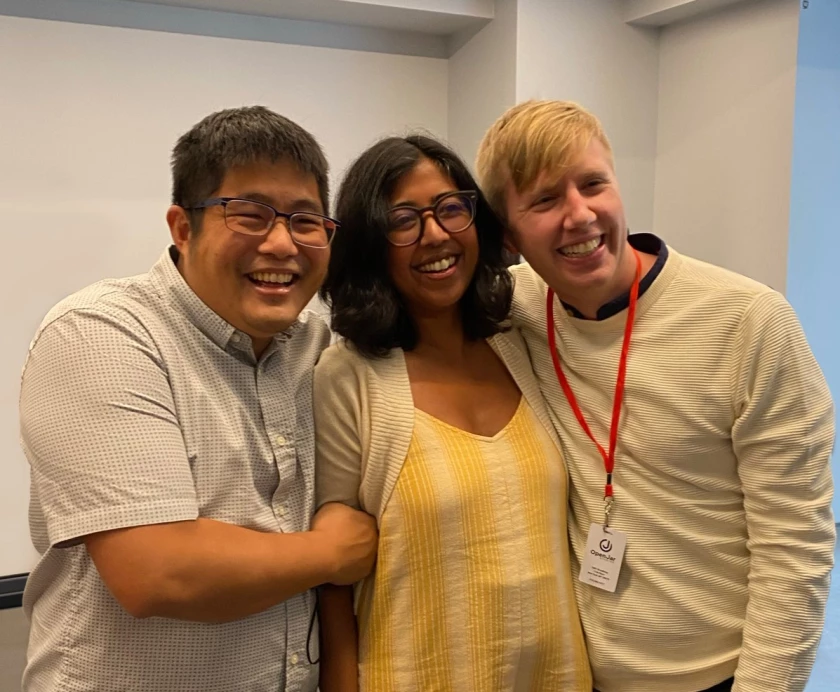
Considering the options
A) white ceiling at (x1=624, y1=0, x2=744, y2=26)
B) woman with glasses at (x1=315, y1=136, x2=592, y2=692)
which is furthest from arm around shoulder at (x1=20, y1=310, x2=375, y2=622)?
white ceiling at (x1=624, y1=0, x2=744, y2=26)

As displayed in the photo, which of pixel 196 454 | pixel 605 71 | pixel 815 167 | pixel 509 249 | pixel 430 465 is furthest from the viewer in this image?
pixel 605 71

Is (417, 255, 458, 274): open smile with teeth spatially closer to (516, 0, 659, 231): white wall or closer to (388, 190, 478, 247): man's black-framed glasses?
(388, 190, 478, 247): man's black-framed glasses

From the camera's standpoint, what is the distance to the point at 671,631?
1.32 m

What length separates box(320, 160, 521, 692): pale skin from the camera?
53.7 inches

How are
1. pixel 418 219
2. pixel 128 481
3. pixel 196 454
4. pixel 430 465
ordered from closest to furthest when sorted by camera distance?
1. pixel 128 481
2. pixel 196 454
3. pixel 430 465
4. pixel 418 219

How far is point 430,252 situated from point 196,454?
0.56 meters

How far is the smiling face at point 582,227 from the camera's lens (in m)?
1.33

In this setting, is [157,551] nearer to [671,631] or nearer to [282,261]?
[282,261]

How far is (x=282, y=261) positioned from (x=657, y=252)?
29.0 inches

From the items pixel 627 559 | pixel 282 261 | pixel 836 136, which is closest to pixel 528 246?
pixel 282 261

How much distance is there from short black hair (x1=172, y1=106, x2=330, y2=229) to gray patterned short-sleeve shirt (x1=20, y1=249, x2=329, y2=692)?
0.46ft

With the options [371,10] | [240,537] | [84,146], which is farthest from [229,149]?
[371,10]

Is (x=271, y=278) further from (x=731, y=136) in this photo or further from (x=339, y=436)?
(x=731, y=136)

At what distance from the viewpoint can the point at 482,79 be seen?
3.06 m
